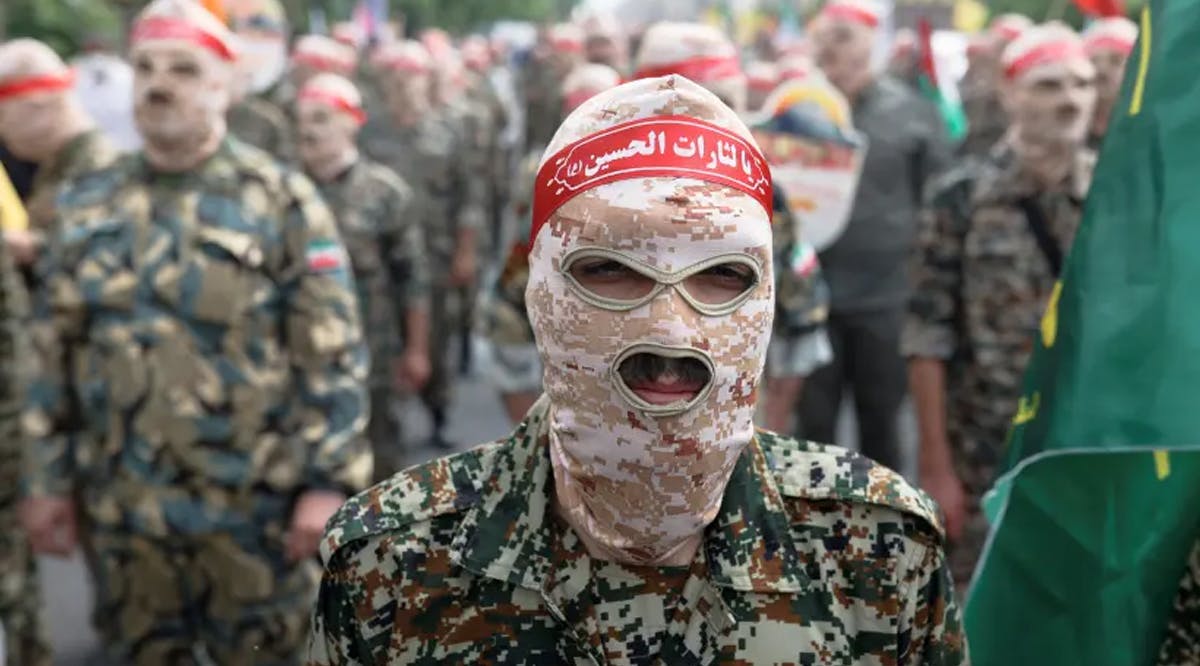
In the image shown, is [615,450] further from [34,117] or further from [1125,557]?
[34,117]

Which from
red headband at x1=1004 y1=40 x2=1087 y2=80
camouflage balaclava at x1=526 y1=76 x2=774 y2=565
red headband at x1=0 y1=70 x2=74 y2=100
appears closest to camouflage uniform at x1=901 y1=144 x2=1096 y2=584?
red headband at x1=1004 y1=40 x2=1087 y2=80

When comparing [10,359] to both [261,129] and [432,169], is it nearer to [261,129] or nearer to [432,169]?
[261,129]

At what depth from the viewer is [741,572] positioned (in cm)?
200

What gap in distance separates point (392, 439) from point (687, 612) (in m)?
5.38

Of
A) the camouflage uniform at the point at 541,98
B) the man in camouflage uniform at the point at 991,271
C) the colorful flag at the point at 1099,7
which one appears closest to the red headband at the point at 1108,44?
the man in camouflage uniform at the point at 991,271

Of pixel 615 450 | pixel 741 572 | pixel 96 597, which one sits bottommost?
pixel 96 597

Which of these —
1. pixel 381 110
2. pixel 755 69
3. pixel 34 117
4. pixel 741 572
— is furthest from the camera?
pixel 755 69

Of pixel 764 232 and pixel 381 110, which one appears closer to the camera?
pixel 764 232

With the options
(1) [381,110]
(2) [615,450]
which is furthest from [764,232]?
(1) [381,110]

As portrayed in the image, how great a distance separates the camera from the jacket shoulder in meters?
2.03

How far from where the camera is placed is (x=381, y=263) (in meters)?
6.86

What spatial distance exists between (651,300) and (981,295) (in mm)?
3002

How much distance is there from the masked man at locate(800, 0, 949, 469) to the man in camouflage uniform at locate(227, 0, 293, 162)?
10.6ft

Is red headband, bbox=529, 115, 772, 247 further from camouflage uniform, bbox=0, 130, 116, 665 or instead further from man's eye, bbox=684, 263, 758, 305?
camouflage uniform, bbox=0, 130, 116, 665
